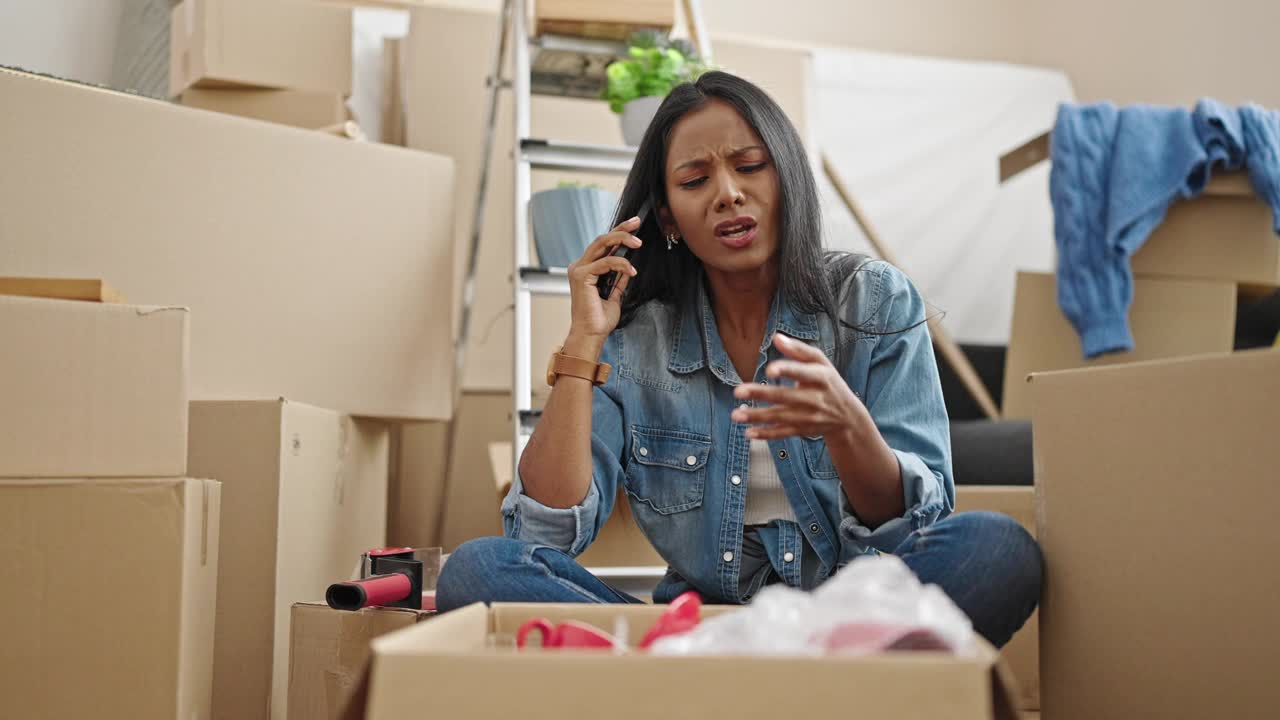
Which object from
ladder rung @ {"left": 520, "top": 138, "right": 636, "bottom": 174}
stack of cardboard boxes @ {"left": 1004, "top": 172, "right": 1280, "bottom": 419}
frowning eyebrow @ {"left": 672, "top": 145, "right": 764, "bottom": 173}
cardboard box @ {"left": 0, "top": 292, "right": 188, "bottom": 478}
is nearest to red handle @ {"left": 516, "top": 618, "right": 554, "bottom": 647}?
cardboard box @ {"left": 0, "top": 292, "right": 188, "bottom": 478}

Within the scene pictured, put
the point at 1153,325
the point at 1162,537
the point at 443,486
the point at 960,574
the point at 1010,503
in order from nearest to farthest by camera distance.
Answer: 1. the point at 1162,537
2. the point at 960,574
3. the point at 1010,503
4. the point at 1153,325
5. the point at 443,486

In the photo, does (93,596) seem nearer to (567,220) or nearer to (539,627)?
(539,627)

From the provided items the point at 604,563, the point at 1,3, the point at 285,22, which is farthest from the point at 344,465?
the point at 1,3

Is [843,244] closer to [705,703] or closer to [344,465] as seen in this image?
[344,465]

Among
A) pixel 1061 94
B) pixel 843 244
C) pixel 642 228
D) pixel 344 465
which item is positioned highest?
pixel 1061 94

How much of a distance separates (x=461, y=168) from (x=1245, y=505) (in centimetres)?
174

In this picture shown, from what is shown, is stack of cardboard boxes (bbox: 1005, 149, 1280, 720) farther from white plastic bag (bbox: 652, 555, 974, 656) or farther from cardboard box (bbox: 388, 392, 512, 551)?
cardboard box (bbox: 388, 392, 512, 551)

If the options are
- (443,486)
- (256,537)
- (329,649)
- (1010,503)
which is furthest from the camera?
(443,486)

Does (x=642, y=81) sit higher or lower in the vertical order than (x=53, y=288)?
higher

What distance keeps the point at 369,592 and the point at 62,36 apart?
4.41ft

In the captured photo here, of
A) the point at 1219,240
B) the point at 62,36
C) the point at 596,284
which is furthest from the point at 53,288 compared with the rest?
the point at 1219,240

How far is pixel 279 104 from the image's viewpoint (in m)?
1.77

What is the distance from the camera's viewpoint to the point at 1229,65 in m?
2.83

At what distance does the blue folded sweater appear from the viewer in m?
1.82
